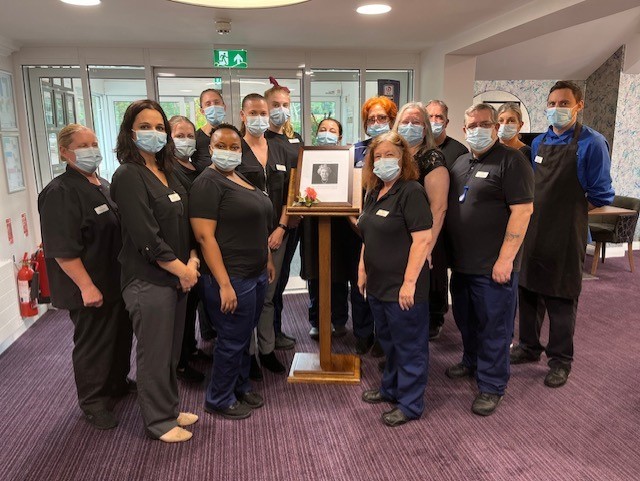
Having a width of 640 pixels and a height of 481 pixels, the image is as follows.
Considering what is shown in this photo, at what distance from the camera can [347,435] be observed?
2422mm

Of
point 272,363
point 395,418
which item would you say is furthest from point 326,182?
point 395,418

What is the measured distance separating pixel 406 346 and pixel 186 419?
1.17 m

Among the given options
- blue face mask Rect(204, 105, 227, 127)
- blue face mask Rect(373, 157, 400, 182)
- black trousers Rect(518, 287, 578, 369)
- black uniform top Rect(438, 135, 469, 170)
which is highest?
blue face mask Rect(204, 105, 227, 127)

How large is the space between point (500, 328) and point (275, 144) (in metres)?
1.67

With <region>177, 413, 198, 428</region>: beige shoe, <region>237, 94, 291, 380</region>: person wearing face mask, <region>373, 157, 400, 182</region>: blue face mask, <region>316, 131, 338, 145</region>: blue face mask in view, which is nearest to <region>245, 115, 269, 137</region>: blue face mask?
<region>237, 94, 291, 380</region>: person wearing face mask

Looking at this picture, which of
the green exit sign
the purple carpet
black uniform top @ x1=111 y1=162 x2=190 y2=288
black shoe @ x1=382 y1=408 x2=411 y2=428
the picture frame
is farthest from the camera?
the green exit sign

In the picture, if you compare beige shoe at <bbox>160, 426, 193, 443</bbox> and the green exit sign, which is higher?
the green exit sign

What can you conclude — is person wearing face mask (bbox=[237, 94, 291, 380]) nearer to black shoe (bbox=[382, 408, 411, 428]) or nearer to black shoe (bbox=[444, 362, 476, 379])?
black shoe (bbox=[382, 408, 411, 428])

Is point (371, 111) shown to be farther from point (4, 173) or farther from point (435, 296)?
point (4, 173)

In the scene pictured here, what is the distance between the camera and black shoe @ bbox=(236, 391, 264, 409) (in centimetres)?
268

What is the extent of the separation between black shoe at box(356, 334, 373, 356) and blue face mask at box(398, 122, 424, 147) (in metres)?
1.45

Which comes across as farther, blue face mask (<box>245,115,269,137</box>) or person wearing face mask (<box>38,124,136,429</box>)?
blue face mask (<box>245,115,269,137</box>)

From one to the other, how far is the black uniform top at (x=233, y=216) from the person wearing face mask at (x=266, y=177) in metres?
0.47

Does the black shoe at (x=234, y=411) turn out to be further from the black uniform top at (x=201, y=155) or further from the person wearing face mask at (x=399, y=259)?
the black uniform top at (x=201, y=155)
